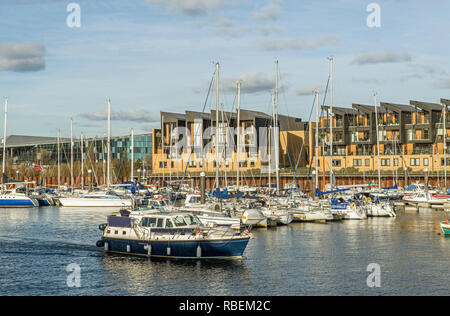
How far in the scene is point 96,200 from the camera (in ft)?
296

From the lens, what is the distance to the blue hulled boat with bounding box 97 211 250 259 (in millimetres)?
36938

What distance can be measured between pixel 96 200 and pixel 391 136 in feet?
206

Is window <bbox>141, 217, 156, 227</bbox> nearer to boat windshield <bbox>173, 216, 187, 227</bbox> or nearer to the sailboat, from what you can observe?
boat windshield <bbox>173, 216, 187, 227</bbox>

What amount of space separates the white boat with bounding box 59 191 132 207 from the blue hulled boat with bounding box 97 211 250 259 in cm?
4989

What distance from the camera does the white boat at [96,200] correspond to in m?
90.1

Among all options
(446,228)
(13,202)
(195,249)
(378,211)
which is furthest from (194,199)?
(13,202)

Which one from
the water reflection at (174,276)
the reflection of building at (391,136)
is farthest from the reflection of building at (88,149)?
the water reflection at (174,276)

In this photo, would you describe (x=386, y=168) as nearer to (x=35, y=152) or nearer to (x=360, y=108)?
(x=360, y=108)

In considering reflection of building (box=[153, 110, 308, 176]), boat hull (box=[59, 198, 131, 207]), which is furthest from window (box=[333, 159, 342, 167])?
boat hull (box=[59, 198, 131, 207])

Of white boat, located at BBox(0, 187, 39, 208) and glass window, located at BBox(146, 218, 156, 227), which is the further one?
white boat, located at BBox(0, 187, 39, 208)

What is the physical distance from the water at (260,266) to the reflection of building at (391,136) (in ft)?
211

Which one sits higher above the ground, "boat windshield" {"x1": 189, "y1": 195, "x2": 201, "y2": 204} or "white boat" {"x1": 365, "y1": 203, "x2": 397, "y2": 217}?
"boat windshield" {"x1": 189, "y1": 195, "x2": 201, "y2": 204}

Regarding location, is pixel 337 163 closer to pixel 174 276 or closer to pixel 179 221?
pixel 179 221
